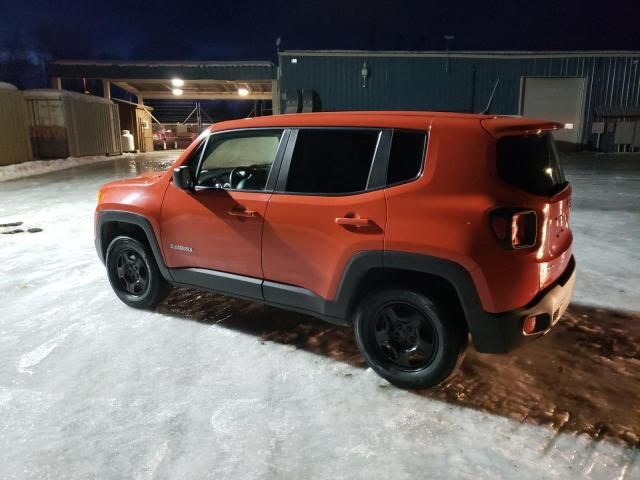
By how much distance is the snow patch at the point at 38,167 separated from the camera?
620 inches

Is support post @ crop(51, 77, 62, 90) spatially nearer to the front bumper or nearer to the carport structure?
the carport structure

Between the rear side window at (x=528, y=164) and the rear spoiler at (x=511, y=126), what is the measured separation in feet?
0.11

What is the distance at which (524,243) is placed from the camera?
2.64 m

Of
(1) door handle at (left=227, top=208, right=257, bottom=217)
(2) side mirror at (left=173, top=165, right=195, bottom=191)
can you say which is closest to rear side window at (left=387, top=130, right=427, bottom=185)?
(1) door handle at (left=227, top=208, right=257, bottom=217)

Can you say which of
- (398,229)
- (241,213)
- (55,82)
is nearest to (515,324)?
(398,229)

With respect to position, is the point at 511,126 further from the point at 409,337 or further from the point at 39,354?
the point at 39,354

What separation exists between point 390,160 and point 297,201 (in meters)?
0.73

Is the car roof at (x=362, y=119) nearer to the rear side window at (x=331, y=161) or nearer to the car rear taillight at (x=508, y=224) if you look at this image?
the rear side window at (x=331, y=161)

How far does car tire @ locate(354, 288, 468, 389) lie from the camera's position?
9.43 ft

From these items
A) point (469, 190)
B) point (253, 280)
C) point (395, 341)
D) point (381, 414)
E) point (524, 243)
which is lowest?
point (381, 414)

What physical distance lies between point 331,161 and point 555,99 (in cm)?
2529

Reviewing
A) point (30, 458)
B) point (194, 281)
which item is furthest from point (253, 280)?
point (30, 458)

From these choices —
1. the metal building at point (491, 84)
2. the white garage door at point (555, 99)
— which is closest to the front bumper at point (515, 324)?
the metal building at point (491, 84)

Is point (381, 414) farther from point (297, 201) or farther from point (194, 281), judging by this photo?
point (194, 281)
